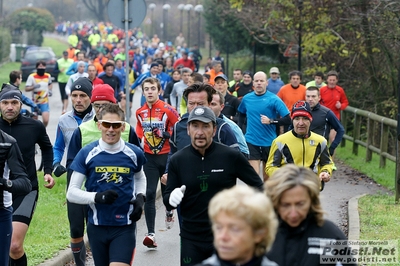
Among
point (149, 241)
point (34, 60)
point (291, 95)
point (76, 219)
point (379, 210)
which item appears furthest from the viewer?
point (34, 60)

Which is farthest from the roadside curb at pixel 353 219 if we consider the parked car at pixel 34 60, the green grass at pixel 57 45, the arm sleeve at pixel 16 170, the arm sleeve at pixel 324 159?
the green grass at pixel 57 45

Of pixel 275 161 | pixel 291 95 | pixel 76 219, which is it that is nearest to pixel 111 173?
pixel 76 219

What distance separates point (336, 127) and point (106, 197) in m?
6.05

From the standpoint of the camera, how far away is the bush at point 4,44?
48850 mm

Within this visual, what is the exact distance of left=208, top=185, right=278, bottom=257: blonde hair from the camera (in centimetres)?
373

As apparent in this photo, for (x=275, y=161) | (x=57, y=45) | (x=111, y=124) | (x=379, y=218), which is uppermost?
(x=57, y=45)

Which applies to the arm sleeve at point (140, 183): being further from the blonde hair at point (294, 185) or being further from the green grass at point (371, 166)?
the green grass at point (371, 166)

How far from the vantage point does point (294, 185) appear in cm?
450

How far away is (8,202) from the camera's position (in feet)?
22.7

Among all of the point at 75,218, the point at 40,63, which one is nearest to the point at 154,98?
the point at 75,218

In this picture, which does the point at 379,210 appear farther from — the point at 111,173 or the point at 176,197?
the point at 176,197

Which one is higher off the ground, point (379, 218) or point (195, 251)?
point (195, 251)

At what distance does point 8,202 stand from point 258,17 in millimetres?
20891

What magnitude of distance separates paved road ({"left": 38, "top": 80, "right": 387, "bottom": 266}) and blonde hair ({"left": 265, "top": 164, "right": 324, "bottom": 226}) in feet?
4.53
